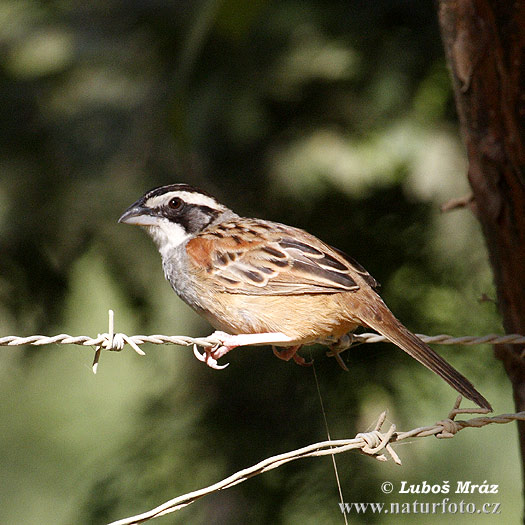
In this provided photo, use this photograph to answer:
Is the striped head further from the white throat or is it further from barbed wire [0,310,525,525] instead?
barbed wire [0,310,525,525]

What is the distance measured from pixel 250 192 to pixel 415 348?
4.91 ft

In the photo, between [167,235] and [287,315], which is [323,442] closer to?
[287,315]

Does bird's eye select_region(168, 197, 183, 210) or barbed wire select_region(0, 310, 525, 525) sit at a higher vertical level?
bird's eye select_region(168, 197, 183, 210)

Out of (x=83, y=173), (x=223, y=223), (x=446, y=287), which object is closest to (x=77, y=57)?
(x=83, y=173)

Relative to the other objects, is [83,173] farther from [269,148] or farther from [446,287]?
[446,287]

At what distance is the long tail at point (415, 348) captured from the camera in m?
2.58

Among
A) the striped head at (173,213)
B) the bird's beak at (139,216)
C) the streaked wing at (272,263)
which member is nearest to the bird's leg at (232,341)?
the streaked wing at (272,263)

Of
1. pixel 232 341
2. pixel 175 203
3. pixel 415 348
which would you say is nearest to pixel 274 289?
pixel 232 341

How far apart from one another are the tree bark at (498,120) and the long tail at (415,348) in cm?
68

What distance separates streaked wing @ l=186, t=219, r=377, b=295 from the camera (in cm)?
299

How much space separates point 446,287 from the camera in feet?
13.2

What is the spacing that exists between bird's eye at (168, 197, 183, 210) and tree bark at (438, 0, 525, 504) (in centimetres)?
120

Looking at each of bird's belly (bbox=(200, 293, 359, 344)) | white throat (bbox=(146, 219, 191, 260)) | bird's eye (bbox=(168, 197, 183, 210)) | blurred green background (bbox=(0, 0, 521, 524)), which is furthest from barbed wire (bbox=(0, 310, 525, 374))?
blurred green background (bbox=(0, 0, 521, 524))

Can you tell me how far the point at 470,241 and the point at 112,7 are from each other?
214 cm
